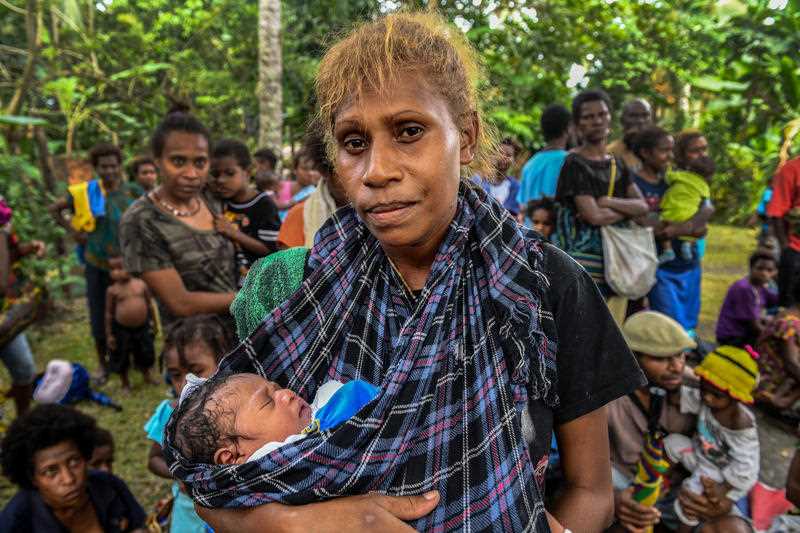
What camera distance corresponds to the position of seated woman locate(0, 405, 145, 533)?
257 cm

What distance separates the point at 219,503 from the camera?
3.91 ft

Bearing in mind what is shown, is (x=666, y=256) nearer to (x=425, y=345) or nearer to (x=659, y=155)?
(x=659, y=155)

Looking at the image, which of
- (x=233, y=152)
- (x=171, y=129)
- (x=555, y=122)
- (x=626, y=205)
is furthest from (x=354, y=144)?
(x=555, y=122)

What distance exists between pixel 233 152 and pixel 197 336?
1.53 metres

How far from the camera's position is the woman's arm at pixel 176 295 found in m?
2.80

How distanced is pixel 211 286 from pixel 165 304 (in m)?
0.25

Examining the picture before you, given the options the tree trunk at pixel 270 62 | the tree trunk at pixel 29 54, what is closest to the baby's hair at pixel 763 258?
the tree trunk at pixel 270 62

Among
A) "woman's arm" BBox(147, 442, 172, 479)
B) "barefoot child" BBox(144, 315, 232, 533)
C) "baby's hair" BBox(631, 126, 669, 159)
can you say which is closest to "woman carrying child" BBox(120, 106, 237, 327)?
"barefoot child" BBox(144, 315, 232, 533)

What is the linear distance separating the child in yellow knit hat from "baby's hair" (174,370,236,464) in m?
2.32

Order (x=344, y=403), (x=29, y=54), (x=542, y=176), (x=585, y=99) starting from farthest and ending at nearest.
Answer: (x=29, y=54) < (x=542, y=176) < (x=585, y=99) < (x=344, y=403)

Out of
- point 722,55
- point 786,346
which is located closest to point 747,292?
point 786,346

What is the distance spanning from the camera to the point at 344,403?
1210mm

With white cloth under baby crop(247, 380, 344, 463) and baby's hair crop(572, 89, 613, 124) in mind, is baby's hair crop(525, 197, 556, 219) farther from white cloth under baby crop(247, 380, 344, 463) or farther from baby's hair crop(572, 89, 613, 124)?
white cloth under baby crop(247, 380, 344, 463)

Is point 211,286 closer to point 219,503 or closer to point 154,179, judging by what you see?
point 219,503
